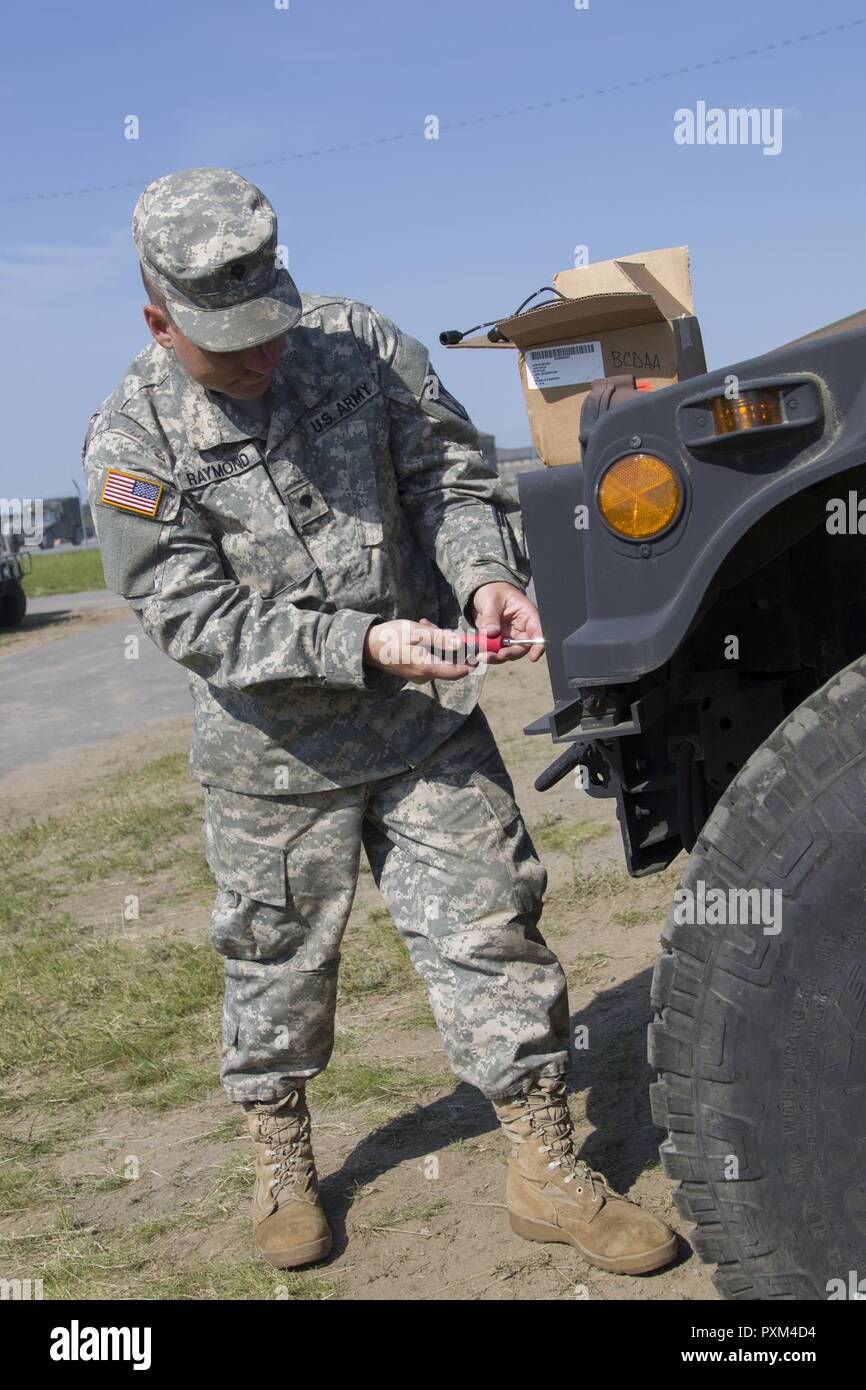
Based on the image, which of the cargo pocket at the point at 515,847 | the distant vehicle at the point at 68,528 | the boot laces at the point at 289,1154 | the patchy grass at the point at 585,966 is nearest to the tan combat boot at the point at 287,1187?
the boot laces at the point at 289,1154

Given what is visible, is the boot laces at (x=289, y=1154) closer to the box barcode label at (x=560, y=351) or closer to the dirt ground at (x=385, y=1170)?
the dirt ground at (x=385, y=1170)

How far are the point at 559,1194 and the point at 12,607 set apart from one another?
701 inches

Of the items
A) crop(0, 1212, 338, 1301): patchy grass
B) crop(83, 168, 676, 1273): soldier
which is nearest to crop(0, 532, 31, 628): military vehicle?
crop(0, 1212, 338, 1301): patchy grass

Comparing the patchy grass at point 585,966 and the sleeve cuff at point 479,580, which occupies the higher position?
the sleeve cuff at point 479,580

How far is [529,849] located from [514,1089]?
1.56ft

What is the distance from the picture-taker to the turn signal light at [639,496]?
6.38 ft

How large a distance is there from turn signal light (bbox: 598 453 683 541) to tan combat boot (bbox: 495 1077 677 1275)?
132 cm

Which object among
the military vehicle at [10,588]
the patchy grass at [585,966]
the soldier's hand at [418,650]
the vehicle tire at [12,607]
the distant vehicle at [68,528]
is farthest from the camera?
the distant vehicle at [68,528]

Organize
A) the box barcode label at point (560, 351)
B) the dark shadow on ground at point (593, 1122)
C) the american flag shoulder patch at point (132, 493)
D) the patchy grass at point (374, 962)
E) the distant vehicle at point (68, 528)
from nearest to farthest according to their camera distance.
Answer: the american flag shoulder patch at point (132, 493) → the dark shadow on ground at point (593, 1122) → the box barcode label at point (560, 351) → the patchy grass at point (374, 962) → the distant vehicle at point (68, 528)

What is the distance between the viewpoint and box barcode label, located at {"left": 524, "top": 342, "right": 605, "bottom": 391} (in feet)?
12.7

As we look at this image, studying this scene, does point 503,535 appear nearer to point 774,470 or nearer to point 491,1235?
point 774,470

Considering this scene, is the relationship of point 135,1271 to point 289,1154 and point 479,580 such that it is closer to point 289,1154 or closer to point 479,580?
point 289,1154

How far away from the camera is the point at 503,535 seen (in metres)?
2.99
